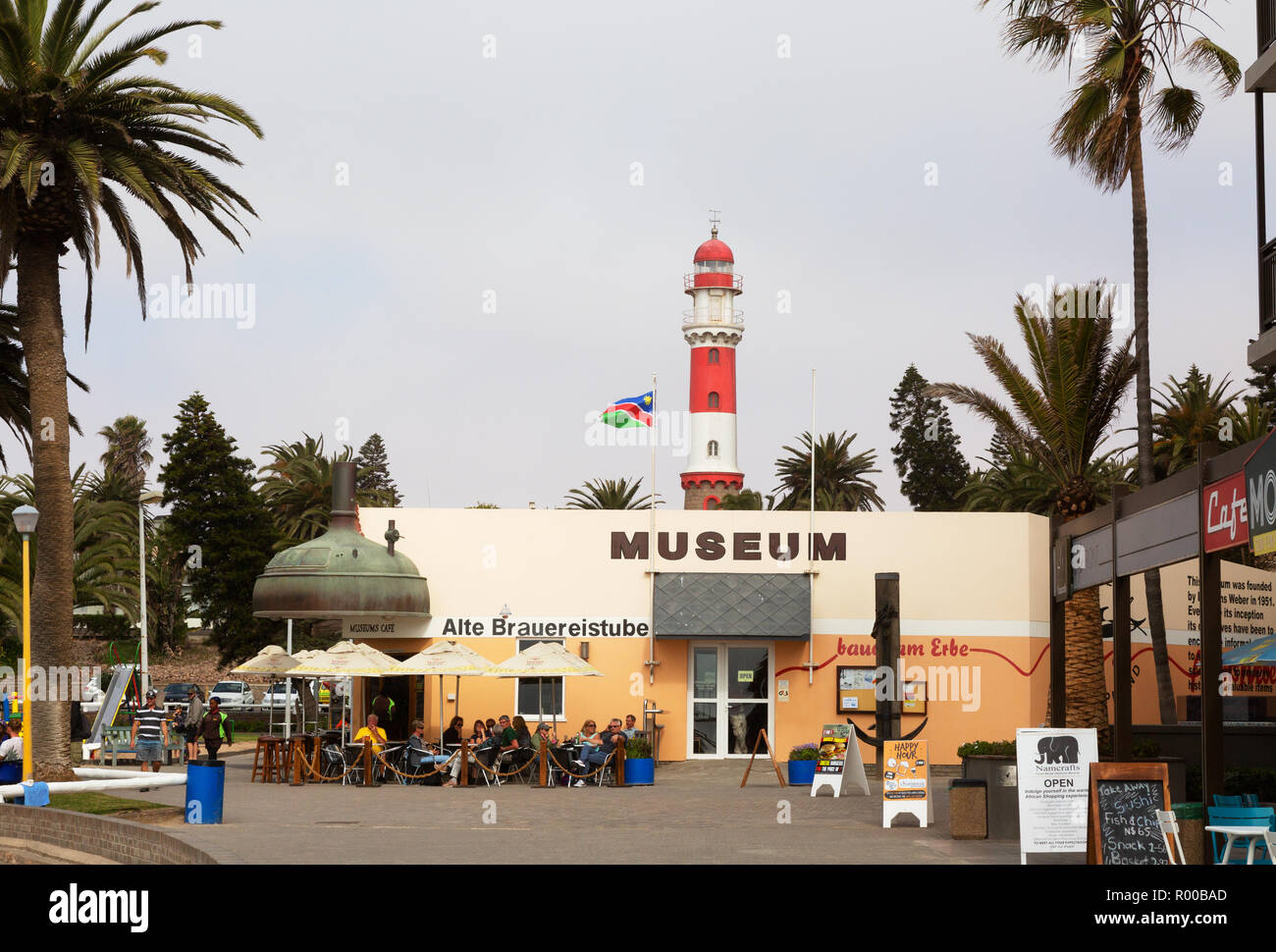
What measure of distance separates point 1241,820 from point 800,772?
14972mm

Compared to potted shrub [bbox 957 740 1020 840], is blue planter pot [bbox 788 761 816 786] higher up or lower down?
lower down

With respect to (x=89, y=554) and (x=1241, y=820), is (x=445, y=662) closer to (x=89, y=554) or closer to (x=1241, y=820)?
(x=1241, y=820)

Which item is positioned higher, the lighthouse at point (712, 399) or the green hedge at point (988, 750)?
the lighthouse at point (712, 399)

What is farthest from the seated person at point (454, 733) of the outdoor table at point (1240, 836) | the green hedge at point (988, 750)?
the outdoor table at point (1240, 836)

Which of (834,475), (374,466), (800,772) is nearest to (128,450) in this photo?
(374,466)

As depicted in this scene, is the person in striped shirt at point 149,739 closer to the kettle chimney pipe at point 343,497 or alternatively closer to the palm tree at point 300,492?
the kettle chimney pipe at point 343,497

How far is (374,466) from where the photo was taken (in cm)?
11094

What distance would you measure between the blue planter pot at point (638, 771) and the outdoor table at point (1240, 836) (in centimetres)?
1467

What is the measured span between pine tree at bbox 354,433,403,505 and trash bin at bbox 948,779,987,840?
85.8m

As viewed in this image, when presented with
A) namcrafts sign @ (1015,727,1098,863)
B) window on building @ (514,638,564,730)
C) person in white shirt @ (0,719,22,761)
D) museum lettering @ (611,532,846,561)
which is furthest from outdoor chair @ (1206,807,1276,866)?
window on building @ (514,638,564,730)

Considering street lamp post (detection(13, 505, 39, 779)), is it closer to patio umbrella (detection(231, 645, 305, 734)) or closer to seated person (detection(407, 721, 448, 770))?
patio umbrella (detection(231, 645, 305, 734))

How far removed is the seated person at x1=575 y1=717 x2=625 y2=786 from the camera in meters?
27.5

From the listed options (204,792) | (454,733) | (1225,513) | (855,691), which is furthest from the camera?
(855,691)

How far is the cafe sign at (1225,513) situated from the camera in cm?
1383
